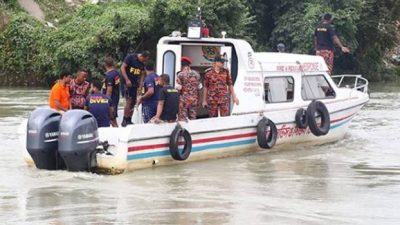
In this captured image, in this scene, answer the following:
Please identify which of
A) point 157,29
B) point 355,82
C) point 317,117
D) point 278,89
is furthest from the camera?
point 157,29

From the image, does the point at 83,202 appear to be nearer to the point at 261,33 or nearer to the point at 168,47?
the point at 168,47

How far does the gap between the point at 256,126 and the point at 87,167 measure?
344 cm

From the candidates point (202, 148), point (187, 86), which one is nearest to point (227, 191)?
point (202, 148)

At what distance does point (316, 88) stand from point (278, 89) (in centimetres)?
110

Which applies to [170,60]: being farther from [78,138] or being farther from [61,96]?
[78,138]

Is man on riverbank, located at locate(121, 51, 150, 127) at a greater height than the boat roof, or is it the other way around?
the boat roof

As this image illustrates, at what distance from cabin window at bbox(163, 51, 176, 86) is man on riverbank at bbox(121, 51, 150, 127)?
0.43 metres

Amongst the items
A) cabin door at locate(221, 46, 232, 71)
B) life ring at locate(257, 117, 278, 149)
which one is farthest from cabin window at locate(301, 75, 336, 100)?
cabin door at locate(221, 46, 232, 71)

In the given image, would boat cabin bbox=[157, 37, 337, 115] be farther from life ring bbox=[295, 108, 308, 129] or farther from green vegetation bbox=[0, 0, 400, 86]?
green vegetation bbox=[0, 0, 400, 86]

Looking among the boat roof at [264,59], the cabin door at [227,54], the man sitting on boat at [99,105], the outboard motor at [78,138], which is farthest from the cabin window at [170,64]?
the outboard motor at [78,138]

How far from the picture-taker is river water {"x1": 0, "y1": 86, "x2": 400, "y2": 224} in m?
9.24

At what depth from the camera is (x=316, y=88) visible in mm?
15641

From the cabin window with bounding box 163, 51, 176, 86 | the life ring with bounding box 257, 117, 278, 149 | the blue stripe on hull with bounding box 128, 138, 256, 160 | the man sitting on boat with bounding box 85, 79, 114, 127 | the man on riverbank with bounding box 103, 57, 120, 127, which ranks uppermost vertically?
the cabin window with bounding box 163, 51, 176, 86

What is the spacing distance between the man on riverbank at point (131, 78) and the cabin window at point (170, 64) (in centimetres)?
43
